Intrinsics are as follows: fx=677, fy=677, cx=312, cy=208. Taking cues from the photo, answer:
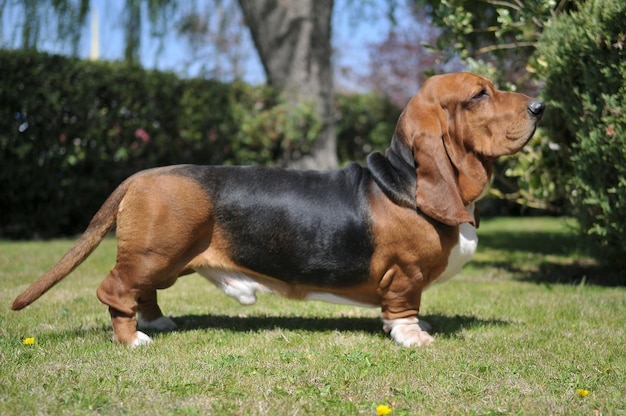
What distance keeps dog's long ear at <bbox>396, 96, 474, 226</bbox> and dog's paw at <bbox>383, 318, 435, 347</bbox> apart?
74 centimetres

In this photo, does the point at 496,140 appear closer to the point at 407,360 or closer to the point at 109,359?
the point at 407,360

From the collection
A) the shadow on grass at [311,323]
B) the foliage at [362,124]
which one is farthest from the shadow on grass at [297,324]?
the foliage at [362,124]

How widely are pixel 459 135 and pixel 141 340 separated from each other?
2.31 metres

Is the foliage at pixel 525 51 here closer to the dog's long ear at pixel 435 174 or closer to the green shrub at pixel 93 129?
the dog's long ear at pixel 435 174

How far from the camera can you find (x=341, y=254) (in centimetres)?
421

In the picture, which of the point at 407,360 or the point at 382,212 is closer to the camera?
the point at 407,360

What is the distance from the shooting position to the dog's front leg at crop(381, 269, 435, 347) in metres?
4.22

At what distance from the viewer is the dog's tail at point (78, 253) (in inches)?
153

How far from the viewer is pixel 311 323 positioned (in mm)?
4969

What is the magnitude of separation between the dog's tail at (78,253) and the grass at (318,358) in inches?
12.8

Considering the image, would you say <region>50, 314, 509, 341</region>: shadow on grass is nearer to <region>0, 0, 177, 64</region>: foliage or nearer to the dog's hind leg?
the dog's hind leg

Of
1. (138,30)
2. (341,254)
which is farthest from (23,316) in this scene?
(138,30)

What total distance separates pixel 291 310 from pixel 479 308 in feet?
5.07

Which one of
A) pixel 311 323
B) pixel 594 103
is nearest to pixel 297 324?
pixel 311 323
